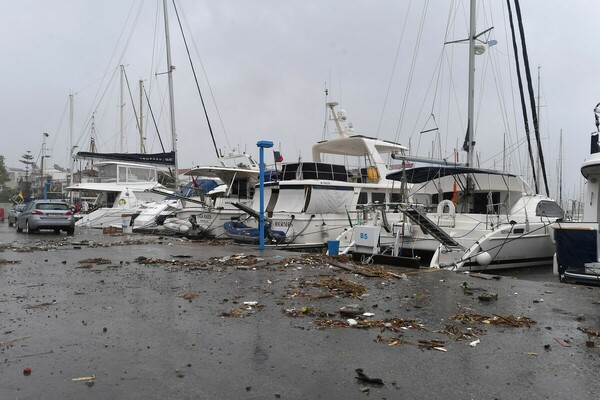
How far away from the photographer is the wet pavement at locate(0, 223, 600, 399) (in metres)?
3.78

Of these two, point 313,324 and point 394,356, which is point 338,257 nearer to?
point 313,324

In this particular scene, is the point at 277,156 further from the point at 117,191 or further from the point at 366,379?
the point at 366,379

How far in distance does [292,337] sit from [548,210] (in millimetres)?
14652

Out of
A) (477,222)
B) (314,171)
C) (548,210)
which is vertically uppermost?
(314,171)

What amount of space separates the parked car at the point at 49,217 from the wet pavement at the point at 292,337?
13.1 metres

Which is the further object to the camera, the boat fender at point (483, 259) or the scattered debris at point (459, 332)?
the boat fender at point (483, 259)

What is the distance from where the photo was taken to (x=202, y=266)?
10.4 meters

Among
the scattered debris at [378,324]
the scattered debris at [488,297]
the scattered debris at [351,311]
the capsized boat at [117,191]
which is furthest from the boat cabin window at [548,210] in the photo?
the capsized boat at [117,191]

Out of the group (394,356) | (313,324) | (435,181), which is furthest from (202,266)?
(435,181)

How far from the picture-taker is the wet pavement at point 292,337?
3.78 meters

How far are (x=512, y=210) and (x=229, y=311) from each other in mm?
13360

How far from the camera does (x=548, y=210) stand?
16469mm

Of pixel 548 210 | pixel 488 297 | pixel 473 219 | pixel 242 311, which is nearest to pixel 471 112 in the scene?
pixel 548 210

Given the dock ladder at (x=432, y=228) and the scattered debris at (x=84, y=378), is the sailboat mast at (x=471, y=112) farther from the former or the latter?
the scattered debris at (x=84, y=378)
